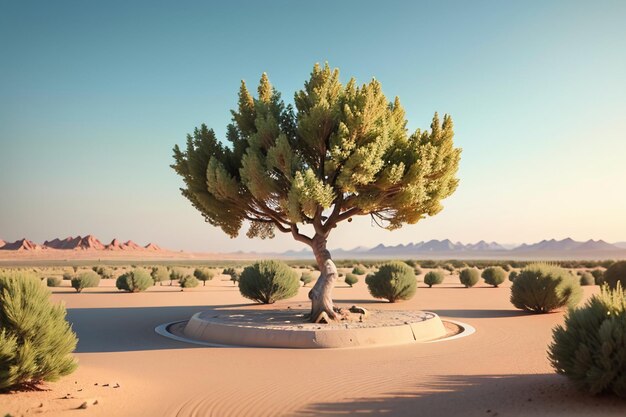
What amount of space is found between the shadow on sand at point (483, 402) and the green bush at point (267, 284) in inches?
581

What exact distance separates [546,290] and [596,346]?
46.1 ft

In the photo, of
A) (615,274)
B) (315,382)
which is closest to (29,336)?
(315,382)

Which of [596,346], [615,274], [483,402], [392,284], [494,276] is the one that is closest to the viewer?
[596,346]

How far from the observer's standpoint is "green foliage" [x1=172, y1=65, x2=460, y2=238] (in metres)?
14.3

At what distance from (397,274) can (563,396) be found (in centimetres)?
1685

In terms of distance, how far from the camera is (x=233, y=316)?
1680cm

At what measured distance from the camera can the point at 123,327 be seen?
17.0m

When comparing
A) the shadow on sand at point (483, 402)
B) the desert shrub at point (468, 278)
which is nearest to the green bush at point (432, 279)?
the desert shrub at point (468, 278)

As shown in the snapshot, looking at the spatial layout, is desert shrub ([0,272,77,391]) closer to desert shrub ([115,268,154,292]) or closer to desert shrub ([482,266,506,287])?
desert shrub ([115,268,154,292])

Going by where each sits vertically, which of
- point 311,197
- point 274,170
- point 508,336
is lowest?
point 508,336

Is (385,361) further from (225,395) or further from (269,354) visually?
(225,395)

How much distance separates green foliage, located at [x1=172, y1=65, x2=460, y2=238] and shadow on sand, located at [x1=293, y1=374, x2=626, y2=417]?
6.59 meters

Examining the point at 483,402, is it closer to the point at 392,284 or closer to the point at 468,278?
the point at 392,284

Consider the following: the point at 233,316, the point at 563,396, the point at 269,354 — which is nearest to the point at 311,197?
the point at 269,354
